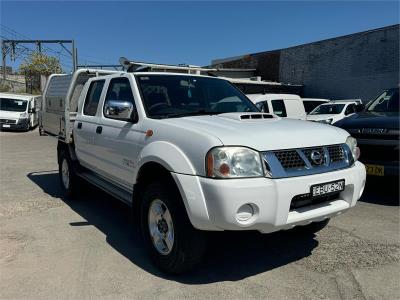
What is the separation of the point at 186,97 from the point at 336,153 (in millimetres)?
1723

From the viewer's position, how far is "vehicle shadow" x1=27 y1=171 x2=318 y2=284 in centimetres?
389

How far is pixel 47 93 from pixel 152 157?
490 centimetres

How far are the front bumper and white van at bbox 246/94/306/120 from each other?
8.45 meters

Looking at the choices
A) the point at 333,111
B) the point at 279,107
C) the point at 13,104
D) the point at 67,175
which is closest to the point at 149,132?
the point at 67,175

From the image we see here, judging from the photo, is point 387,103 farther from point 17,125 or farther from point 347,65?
point 17,125

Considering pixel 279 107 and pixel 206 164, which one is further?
Answer: pixel 279 107

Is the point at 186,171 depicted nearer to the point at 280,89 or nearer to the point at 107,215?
the point at 107,215

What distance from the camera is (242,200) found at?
3.17m

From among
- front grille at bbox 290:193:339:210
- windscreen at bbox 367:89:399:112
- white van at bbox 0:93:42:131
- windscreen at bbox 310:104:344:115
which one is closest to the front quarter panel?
front grille at bbox 290:193:339:210

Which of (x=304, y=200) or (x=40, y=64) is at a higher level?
(x=40, y=64)

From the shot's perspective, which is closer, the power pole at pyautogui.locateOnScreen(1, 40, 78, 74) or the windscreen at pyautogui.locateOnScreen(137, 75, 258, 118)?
the windscreen at pyautogui.locateOnScreen(137, 75, 258, 118)

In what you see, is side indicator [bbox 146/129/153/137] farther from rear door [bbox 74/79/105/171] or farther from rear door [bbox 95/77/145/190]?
rear door [bbox 74/79/105/171]

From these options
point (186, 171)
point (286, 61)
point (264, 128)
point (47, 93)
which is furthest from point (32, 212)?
point (286, 61)

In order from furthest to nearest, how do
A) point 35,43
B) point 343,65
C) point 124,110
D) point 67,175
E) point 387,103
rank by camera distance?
point 35,43 → point 343,65 → point 387,103 → point 67,175 → point 124,110
